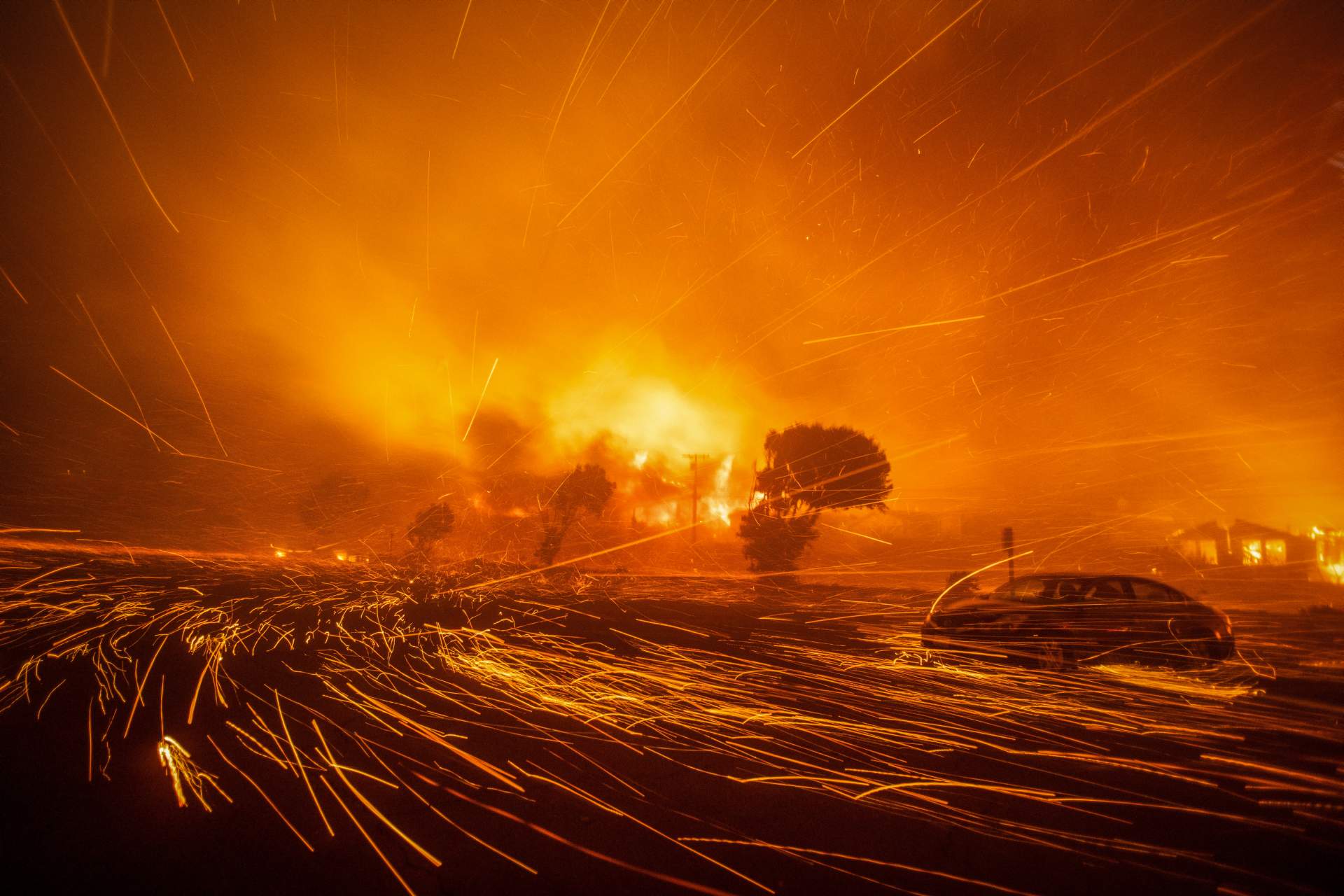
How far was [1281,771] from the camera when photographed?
12.5 feet

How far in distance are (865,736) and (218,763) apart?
4.38 metres

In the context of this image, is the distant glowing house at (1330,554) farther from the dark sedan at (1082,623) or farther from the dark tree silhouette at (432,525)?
the dark tree silhouette at (432,525)

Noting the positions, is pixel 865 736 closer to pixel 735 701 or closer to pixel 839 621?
pixel 735 701

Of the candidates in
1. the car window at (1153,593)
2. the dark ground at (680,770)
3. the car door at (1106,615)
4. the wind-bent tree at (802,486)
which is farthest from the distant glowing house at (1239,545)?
the dark ground at (680,770)

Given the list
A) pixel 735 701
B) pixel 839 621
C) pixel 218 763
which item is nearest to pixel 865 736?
pixel 735 701

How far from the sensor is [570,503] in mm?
23672

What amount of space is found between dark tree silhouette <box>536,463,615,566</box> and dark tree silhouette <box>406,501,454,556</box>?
454 cm

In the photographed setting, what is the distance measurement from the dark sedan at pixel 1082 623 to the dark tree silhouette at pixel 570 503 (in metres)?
17.3

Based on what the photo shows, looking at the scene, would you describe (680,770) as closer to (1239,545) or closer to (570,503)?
(570,503)

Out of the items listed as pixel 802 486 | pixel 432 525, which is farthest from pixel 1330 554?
pixel 432 525

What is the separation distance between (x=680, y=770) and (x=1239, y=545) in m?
39.1

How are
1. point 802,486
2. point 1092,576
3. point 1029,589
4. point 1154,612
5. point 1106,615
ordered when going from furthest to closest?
point 802,486, point 1029,589, point 1092,576, point 1106,615, point 1154,612

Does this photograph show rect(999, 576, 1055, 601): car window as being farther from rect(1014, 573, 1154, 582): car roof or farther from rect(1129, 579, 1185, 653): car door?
rect(1129, 579, 1185, 653): car door

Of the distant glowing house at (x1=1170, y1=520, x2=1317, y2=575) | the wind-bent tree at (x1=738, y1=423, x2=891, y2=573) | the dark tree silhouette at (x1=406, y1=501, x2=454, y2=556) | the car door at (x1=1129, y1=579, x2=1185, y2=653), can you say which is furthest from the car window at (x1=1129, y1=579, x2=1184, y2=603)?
the distant glowing house at (x1=1170, y1=520, x2=1317, y2=575)
